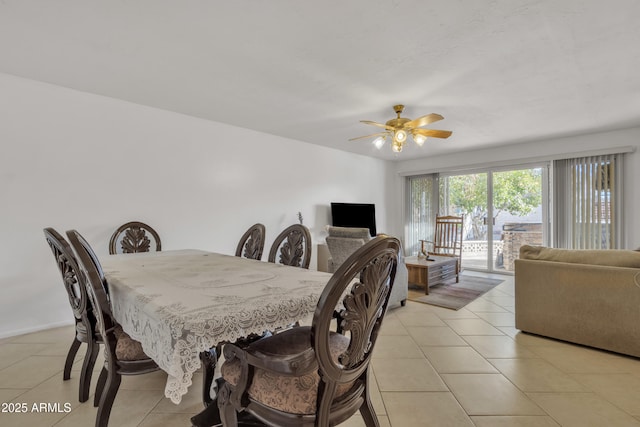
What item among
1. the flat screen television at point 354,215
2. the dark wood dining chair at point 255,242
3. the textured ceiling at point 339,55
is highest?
the textured ceiling at point 339,55

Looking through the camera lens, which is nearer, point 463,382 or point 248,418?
point 248,418

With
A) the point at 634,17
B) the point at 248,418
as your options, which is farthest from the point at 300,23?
the point at 248,418

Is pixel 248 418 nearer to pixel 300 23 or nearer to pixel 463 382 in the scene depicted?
pixel 463 382

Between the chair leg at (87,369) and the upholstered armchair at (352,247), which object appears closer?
the chair leg at (87,369)

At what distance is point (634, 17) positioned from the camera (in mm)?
1860

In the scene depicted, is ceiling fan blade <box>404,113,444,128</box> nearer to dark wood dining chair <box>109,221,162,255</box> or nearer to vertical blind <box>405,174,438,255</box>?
dark wood dining chair <box>109,221,162,255</box>

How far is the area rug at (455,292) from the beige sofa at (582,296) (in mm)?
946

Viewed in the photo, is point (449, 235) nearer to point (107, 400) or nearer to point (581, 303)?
point (581, 303)

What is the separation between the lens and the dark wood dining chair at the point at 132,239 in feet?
10.0

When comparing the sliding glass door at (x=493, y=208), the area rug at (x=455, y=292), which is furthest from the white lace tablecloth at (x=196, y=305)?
the sliding glass door at (x=493, y=208)

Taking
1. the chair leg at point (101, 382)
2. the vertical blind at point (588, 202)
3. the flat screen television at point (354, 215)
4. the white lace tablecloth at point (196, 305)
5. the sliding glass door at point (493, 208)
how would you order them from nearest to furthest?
the white lace tablecloth at point (196, 305) < the chair leg at point (101, 382) < the vertical blind at point (588, 202) < the sliding glass door at point (493, 208) < the flat screen television at point (354, 215)

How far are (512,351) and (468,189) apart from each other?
419 centimetres

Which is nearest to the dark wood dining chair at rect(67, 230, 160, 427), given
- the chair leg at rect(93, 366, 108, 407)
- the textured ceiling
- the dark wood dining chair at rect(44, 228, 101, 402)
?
the dark wood dining chair at rect(44, 228, 101, 402)

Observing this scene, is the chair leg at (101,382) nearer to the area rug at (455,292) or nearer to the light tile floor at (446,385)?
the light tile floor at (446,385)
